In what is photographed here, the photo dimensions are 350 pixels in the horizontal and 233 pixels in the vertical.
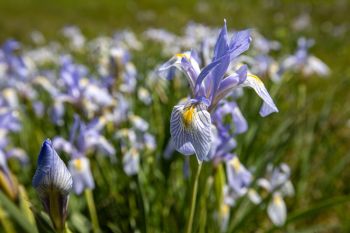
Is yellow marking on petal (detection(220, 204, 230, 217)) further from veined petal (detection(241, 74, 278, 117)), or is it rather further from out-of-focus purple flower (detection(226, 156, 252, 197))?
veined petal (detection(241, 74, 278, 117))

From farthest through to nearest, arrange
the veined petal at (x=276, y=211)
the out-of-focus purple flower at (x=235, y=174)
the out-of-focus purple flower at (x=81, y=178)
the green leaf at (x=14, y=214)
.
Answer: the veined petal at (x=276, y=211)
the out-of-focus purple flower at (x=81, y=178)
the out-of-focus purple flower at (x=235, y=174)
the green leaf at (x=14, y=214)

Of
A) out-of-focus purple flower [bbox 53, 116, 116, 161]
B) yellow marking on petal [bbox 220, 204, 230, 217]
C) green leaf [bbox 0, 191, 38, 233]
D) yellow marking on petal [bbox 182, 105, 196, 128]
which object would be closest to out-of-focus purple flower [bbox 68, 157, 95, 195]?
out-of-focus purple flower [bbox 53, 116, 116, 161]

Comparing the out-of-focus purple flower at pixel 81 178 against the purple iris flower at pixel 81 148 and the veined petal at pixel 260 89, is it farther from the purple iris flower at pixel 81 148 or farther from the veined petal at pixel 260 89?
the veined petal at pixel 260 89

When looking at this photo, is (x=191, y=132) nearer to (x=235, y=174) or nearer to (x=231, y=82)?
(x=231, y=82)

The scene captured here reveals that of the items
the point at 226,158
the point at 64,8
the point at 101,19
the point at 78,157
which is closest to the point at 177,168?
the point at 78,157

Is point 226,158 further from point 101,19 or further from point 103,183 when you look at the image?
point 101,19

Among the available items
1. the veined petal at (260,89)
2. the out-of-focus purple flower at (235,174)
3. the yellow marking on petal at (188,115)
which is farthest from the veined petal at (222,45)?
Answer: the out-of-focus purple flower at (235,174)

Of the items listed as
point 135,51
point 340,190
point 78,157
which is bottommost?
point 340,190
